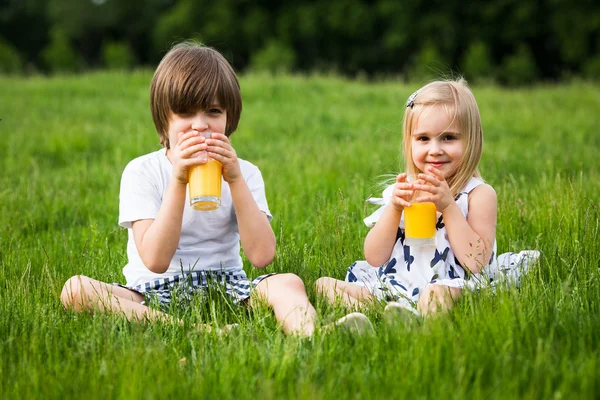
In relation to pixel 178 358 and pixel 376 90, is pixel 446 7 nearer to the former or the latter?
pixel 376 90

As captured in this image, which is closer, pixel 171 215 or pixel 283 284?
pixel 171 215

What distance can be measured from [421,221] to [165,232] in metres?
0.94

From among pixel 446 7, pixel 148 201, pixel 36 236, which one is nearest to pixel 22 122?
pixel 36 236

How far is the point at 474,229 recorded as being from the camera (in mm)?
2740

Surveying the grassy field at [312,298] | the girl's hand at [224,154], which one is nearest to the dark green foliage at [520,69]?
the grassy field at [312,298]

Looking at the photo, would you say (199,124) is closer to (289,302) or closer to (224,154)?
(224,154)

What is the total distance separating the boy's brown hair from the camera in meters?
2.59

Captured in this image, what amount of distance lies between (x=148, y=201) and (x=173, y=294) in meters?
0.39

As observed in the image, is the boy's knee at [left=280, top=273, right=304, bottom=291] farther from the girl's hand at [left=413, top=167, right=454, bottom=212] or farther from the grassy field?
the girl's hand at [left=413, top=167, right=454, bottom=212]

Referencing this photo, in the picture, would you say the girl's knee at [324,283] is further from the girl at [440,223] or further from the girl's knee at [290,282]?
the girl's knee at [290,282]

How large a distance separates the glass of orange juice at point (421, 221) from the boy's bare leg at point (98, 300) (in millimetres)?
936

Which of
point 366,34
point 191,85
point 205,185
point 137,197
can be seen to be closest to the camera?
point 205,185

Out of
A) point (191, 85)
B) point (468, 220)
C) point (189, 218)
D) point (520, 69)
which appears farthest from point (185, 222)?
point (520, 69)

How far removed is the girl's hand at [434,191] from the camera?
98.7 inches
